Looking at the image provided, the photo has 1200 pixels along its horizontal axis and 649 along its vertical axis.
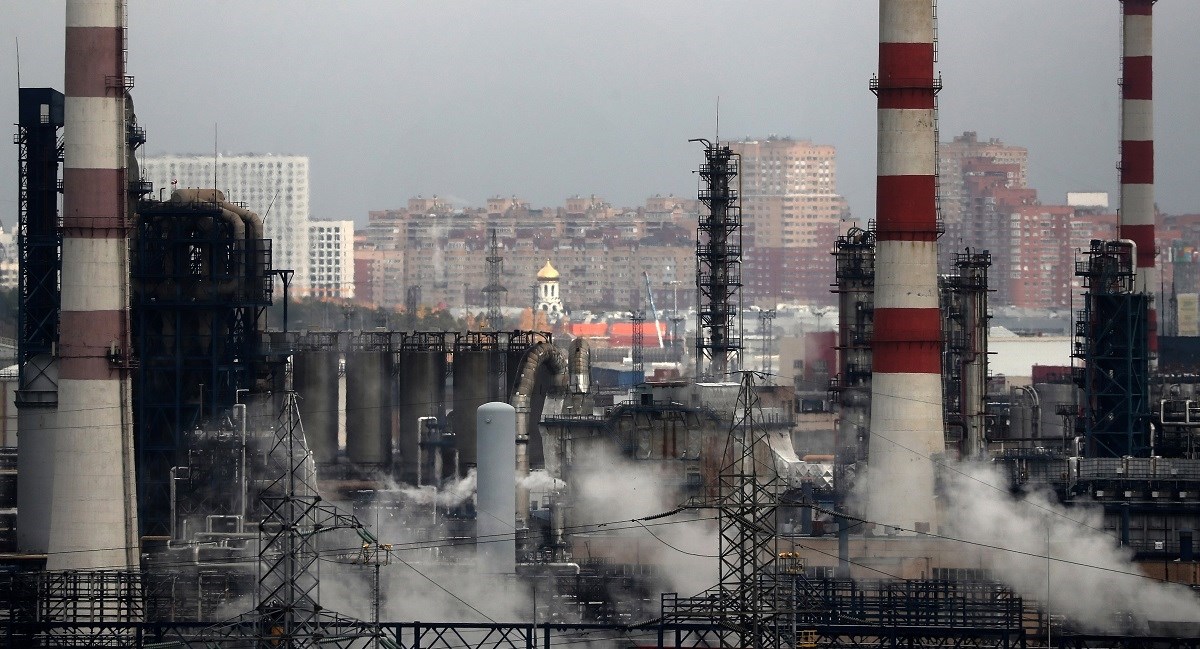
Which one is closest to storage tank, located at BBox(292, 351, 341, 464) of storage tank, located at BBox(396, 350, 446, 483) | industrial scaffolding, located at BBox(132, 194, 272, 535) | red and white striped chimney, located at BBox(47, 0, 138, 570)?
storage tank, located at BBox(396, 350, 446, 483)

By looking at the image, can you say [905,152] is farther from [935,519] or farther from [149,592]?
[149,592]

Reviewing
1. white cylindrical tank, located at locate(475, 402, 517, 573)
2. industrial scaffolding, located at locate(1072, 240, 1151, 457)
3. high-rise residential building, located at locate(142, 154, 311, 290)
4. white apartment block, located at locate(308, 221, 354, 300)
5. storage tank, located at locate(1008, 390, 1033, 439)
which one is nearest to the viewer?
white cylindrical tank, located at locate(475, 402, 517, 573)

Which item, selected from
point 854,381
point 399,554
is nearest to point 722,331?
point 854,381

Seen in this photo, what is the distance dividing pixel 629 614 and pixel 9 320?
44414 mm

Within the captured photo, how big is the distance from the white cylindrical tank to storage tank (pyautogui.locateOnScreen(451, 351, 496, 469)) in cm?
1155

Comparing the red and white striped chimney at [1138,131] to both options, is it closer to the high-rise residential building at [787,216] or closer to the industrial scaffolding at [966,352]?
the industrial scaffolding at [966,352]

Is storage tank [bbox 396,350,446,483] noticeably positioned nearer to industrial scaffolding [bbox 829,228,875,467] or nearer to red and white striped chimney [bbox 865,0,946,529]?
industrial scaffolding [bbox 829,228,875,467]

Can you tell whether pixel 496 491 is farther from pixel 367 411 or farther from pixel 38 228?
pixel 367 411

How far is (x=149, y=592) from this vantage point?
2919 cm

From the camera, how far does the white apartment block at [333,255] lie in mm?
144875

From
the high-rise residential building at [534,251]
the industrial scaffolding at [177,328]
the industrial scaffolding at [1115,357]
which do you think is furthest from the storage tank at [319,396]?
the high-rise residential building at [534,251]

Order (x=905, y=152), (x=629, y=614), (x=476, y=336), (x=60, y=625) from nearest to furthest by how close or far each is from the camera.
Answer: (x=60, y=625) < (x=629, y=614) < (x=905, y=152) < (x=476, y=336)

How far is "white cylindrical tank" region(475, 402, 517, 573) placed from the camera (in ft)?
107

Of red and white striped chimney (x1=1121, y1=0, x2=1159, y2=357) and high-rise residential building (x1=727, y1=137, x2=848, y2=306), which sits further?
high-rise residential building (x1=727, y1=137, x2=848, y2=306)
